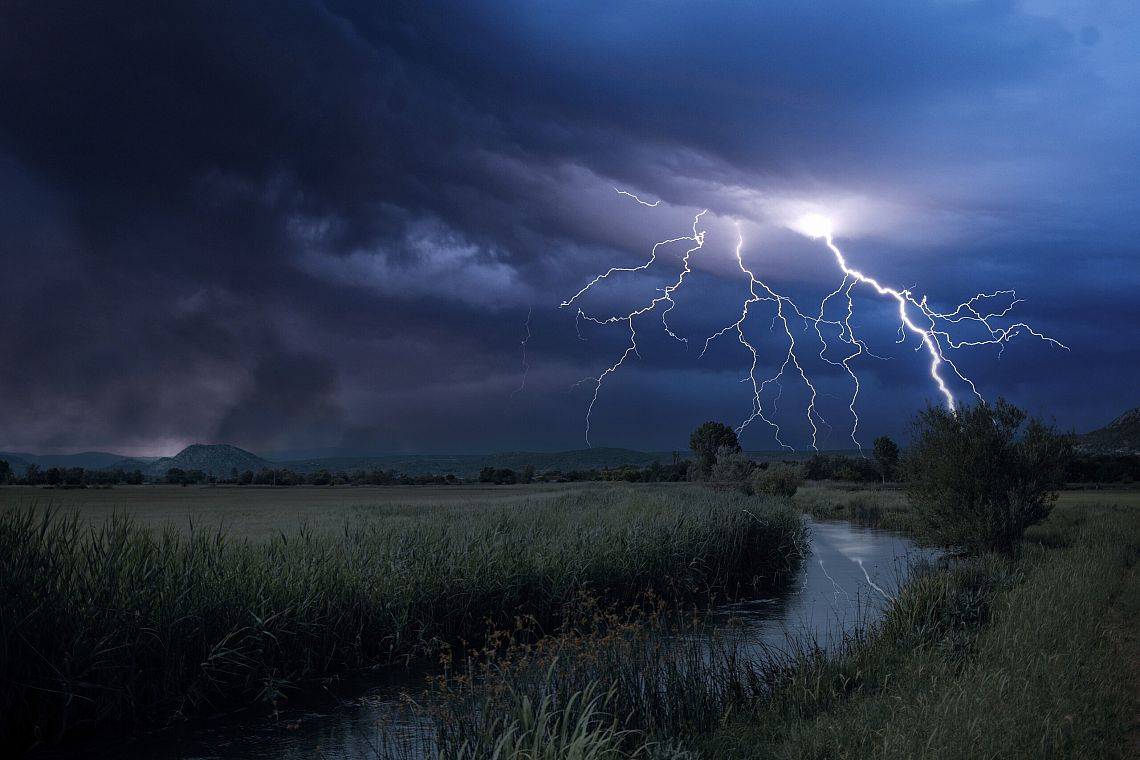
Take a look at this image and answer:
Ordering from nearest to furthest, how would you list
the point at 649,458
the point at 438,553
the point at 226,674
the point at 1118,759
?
the point at 1118,759 → the point at 226,674 → the point at 438,553 → the point at 649,458

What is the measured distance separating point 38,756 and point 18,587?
2.30 m

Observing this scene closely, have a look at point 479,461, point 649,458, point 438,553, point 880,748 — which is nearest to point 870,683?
point 880,748

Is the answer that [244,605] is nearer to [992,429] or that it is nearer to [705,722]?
[705,722]

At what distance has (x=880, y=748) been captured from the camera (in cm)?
731

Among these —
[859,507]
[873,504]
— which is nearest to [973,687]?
[859,507]

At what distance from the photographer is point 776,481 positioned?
190ft

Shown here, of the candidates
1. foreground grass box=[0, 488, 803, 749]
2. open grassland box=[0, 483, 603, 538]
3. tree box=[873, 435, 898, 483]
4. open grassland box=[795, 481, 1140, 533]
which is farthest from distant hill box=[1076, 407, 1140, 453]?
foreground grass box=[0, 488, 803, 749]

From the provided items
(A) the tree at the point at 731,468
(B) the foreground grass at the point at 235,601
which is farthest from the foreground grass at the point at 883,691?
(A) the tree at the point at 731,468

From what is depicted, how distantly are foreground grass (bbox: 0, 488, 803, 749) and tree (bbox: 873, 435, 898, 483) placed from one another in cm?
9779

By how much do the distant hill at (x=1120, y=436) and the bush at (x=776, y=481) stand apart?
228 feet

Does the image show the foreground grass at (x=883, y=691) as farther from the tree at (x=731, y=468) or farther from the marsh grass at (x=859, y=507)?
the tree at (x=731, y=468)

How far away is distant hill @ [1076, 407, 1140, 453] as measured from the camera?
10888 cm

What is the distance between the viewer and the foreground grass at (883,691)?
7402mm

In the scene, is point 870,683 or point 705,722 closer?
point 705,722
